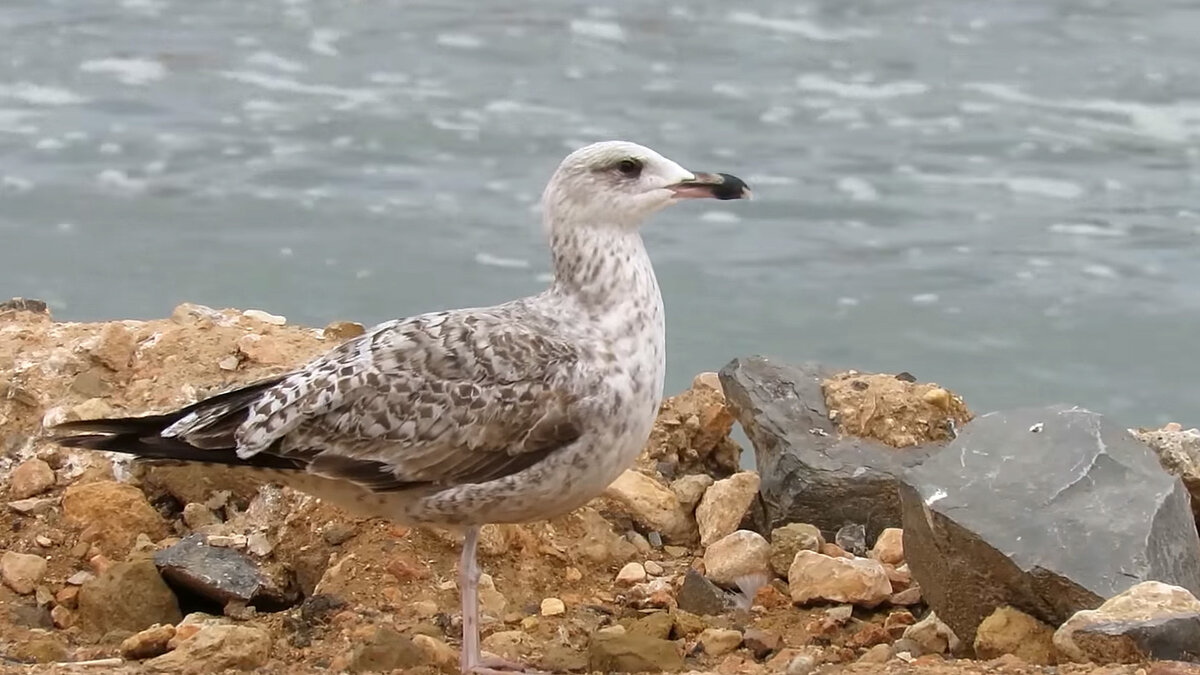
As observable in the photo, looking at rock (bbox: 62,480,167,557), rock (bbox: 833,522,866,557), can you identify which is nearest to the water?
rock (bbox: 833,522,866,557)

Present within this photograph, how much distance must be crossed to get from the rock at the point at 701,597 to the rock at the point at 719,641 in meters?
0.28

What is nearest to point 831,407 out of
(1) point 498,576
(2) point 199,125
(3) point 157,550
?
(1) point 498,576

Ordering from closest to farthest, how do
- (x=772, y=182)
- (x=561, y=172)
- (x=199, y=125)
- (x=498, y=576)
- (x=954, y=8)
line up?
(x=561, y=172), (x=498, y=576), (x=772, y=182), (x=199, y=125), (x=954, y=8)

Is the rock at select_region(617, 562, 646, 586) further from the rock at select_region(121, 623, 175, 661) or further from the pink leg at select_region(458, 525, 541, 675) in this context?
the rock at select_region(121, 623, 175, 661)

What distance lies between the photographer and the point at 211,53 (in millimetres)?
16109

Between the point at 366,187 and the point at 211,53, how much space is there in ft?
12.8

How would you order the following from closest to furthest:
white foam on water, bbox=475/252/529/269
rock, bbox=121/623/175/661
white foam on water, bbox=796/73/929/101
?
rock, bbox=121/623/175/661 → white foam on water, bbox=475/252/529/269 → white foam on water, bbox=796/73/929/101

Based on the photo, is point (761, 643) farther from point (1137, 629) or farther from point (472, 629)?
point (1137, 629)

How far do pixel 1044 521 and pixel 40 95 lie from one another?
1167 cm

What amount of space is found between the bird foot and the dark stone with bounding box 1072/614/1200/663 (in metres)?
1.47

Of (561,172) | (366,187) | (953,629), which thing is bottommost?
(366,187)

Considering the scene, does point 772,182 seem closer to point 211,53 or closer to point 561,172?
point 211,53

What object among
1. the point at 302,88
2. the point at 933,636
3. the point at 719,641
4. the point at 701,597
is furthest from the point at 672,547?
the point at 302,88

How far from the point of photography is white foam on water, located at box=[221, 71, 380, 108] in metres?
14.9
